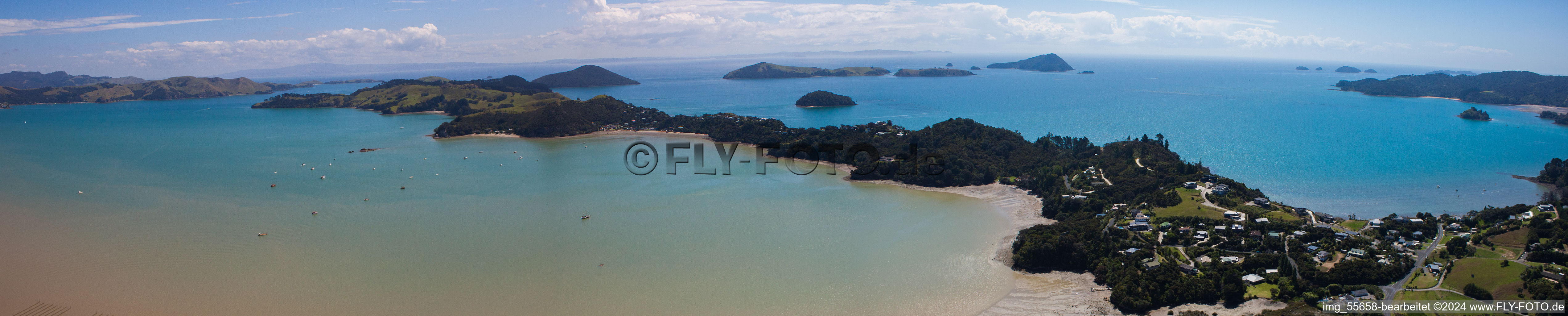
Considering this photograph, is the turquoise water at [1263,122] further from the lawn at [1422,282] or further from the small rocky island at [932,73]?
the lawn at [1422,282]

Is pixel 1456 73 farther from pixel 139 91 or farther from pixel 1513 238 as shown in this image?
pixel 139 91

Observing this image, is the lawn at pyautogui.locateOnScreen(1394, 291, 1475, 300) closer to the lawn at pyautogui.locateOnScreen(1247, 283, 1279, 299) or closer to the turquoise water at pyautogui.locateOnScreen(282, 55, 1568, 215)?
the lawn at pyautogui.locateOnScreen(1247, 283, 1279, 299)

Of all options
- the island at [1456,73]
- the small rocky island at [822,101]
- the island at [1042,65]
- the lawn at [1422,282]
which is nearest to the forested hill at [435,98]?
the small rocky island at [822,101]

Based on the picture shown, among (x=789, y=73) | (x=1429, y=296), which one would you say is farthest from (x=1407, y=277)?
(x=789, y=73)

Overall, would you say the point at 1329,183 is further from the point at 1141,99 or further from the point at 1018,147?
the point at 1141,99

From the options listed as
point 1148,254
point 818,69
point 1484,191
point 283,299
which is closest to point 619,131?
point 283,299

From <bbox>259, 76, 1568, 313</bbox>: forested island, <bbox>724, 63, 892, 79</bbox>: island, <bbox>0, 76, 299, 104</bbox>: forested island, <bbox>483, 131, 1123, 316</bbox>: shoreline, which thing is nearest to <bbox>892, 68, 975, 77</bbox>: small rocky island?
<bbox>724, 63, 892, 79</bbox>: island

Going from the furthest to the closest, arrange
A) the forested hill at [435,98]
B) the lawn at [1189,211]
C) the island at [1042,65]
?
the island at [1042,65] < the forested hill at [435,98] < the lawn at [1189,211]
